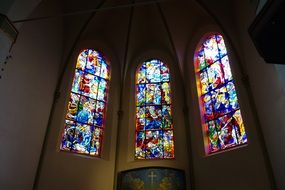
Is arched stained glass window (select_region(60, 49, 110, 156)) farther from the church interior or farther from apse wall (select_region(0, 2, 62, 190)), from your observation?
apse wall (select_region(0, 2, 62, 190))

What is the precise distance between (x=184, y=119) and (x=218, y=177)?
2287 mm

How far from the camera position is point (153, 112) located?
9.40m

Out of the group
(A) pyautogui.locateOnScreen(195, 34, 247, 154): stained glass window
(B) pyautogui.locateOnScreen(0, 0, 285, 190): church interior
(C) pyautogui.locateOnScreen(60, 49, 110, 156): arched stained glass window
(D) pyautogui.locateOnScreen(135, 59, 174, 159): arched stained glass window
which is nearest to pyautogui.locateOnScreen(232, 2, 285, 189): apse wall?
(B) pyautogui.locateOnScreen(0, 0, 285, 190): church interior

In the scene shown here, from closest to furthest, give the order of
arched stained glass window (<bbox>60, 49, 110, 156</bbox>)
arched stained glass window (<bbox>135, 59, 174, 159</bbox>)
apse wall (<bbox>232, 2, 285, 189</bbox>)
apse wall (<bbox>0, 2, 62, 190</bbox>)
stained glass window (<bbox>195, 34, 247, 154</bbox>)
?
apse wall (<bbox>232, 2, 285, 189</bbox>) → apse wall (<bbox>0, 2, 62, 190</bbox>) → stained glass window (<bbox>195, 34, 247, 154</bbox>) → arched stained glass window (<bbox>60, 49, 110, 156</bbox>) → arched stained glass window (<bbox>135, 59, 174, 159</bbox>)

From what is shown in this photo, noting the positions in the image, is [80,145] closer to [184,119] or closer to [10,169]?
[10,169]

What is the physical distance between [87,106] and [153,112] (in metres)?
2.31

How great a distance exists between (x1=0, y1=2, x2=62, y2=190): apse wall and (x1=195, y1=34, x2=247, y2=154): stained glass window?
16.4 feet

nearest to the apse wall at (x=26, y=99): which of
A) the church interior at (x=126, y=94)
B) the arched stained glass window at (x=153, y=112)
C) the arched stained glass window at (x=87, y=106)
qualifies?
the church interior at (x=126, y=94)

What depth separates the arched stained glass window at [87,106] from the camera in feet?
27.4

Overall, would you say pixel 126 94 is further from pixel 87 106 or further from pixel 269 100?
pixel 269 100

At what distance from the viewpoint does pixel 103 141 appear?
8.71 metres

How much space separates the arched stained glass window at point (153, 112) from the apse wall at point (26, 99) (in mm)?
3073

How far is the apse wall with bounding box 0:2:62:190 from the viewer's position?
6.36m

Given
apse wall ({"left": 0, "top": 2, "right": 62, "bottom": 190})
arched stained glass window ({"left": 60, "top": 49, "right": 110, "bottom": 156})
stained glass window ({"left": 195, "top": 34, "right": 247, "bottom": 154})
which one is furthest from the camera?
arched stained glass window ({"left": 60, "top": 49, "right": 110, "bottom": 156})
